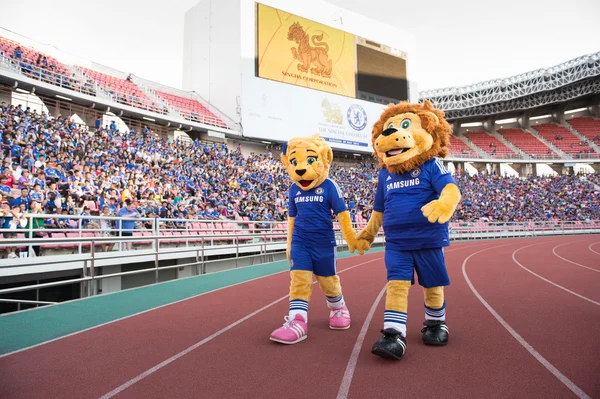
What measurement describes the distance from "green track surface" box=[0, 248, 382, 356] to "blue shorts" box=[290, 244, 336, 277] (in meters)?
2.65

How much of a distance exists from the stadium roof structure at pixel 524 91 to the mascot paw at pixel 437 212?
4480cm

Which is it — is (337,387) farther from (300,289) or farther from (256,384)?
(300,289)

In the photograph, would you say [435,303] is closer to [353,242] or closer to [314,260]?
[353,242]

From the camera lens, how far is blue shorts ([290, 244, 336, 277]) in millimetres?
4359

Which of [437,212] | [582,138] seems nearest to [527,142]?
[582,138]

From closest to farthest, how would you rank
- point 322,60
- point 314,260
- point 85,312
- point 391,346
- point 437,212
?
point 391,346
point 437,212
point 314,260
point 85,312
point 322,60

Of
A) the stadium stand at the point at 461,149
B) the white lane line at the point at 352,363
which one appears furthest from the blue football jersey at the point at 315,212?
the stadium stand at the point at 461,149

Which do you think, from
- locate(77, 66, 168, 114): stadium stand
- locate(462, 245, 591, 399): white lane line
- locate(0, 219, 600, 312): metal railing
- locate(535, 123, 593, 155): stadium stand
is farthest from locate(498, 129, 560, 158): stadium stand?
locate(462, 245, 591, 399): white lane line

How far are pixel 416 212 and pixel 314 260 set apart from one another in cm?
128

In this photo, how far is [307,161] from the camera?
4.66 m

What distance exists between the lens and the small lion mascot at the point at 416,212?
11.7 feet

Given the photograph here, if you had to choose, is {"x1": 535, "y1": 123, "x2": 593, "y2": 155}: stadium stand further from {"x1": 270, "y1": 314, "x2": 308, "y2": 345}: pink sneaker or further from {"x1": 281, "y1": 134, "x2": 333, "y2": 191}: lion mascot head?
{"x1": 270, "y1": 314, "x2": 308, "y2": 345}: pink sneaker

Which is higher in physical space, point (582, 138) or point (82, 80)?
point (582, 138)

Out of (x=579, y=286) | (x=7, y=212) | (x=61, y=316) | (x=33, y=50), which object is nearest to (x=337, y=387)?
(x=61, y=316)
